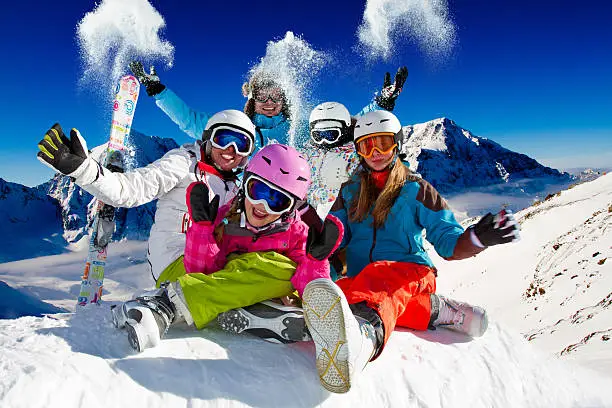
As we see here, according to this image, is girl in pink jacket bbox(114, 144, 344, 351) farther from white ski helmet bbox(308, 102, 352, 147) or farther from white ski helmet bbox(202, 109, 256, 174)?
white ski helmet bbox(308, 102, 352, 147)

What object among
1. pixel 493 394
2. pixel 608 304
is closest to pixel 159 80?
pixel 493 394

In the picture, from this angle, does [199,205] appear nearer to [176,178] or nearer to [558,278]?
[176,178]

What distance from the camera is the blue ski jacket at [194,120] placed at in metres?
5.74

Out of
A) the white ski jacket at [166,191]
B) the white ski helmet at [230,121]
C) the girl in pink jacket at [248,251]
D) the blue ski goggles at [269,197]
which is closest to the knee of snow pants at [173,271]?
the white ski jacket at [166,191]

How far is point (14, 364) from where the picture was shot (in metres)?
1.61

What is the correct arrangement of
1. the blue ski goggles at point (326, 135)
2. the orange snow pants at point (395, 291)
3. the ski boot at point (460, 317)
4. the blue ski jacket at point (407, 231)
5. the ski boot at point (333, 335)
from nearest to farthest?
1. the ski boot at point (333, 335)
2. the orange snow pants at point (395, 291)
3. the ski boot at point (460, 317)
4. the blue ski jacket at point (407, 231)
5. the blue ski goggles at point (326, 135)

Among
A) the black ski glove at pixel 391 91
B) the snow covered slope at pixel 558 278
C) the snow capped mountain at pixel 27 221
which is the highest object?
the snow capped mountain at pixel 27 221

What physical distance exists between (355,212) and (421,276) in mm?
867

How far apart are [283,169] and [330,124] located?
10.7ft

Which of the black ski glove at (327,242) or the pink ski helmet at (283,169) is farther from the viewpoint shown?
the pink ski helmet at (283,169)

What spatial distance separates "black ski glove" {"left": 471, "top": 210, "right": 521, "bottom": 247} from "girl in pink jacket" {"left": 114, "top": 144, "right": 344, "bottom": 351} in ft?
3.34

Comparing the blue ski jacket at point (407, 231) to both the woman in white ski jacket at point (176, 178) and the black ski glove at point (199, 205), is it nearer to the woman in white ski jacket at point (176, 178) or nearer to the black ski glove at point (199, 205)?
the woman in white ski jacket at point (176, 178)

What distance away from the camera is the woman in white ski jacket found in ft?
9.29

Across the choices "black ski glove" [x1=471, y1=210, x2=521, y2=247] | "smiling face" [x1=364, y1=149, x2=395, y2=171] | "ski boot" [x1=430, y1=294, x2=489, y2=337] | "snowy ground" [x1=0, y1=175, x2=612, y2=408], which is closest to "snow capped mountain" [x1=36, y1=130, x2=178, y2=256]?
"smiling face" [x1=364, y1=149, x2=395, y2=171]
